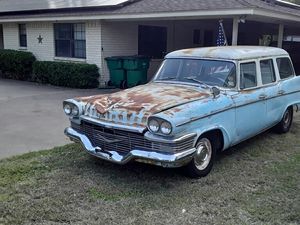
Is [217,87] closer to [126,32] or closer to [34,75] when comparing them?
[126,32]

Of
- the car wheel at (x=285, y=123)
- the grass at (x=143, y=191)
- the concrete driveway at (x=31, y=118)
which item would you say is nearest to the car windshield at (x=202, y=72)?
the grass at (x=143, y=191)

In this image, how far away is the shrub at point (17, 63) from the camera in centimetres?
1562

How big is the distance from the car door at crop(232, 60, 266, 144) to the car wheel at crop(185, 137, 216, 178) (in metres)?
0.61

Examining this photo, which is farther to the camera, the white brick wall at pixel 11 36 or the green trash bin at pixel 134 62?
the white brick wall at pixel 11 36

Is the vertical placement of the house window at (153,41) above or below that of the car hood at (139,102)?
above

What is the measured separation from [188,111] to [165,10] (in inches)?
287

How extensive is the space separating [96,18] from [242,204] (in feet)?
33.5

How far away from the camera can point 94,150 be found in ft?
16.1

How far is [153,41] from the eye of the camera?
627 inches

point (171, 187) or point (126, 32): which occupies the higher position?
point (126, 32)

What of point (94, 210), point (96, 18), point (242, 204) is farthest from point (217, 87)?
point (96, 18)

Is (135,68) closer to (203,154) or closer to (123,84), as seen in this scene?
(123,84)

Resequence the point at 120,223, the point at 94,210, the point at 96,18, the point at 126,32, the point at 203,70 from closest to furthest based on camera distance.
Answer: the point at 120,223
the point at 94,210
the point at 203,70
the point at 96,18
the point at 126,32

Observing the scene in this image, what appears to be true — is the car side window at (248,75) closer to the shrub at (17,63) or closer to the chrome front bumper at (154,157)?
the chrome front bumper at (154,157)
